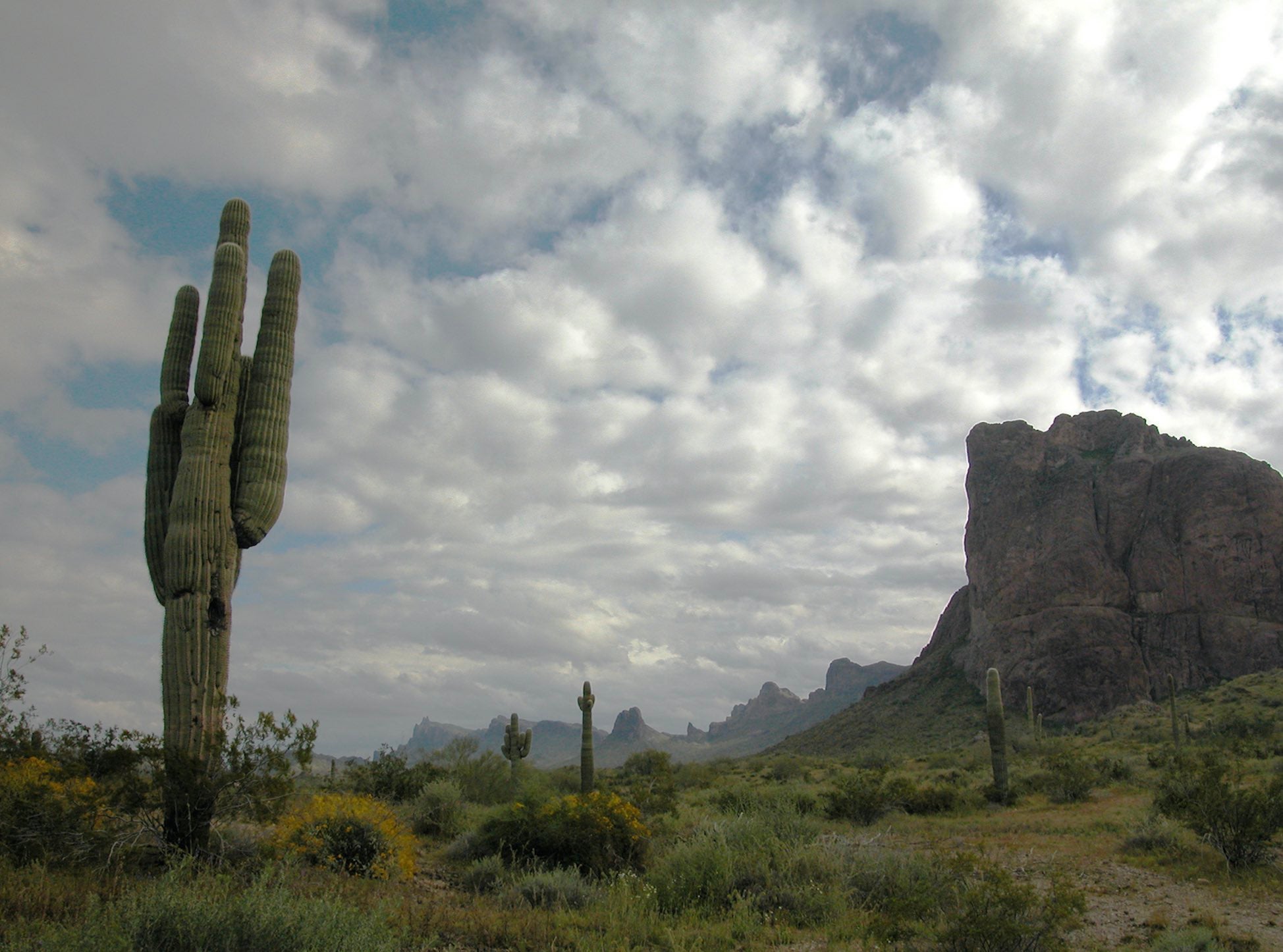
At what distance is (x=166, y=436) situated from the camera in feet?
38.0

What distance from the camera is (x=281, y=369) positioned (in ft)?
39.4

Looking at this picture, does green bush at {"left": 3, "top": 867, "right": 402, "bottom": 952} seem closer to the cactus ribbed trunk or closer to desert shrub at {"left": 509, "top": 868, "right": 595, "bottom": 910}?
desert shrub at {"left": 509, "top": 868, "right": 595, "bottom": 910}

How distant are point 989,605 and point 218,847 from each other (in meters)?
78.8

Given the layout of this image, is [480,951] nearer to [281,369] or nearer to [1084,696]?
[281,369]

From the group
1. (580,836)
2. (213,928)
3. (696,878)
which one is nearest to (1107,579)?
(580,836)

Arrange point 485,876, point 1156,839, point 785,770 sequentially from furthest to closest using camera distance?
point 785,770 < point 1156,839 < point 485,876

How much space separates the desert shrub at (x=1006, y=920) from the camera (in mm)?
6887

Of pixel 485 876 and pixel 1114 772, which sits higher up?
pixel 1114 772

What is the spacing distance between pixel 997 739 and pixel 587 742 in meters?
10.6

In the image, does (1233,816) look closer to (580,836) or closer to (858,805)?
(858,805)

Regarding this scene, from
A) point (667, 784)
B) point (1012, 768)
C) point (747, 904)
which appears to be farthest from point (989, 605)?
point (747, 904)

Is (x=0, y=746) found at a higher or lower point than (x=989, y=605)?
lower

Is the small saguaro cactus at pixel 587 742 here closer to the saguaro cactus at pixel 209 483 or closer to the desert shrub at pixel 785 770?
the desert shrub at pixel 785 770

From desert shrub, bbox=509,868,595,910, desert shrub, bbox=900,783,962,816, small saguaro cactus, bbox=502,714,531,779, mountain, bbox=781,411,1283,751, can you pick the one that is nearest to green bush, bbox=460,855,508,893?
desert shrub, bbox=509,868,595,910
